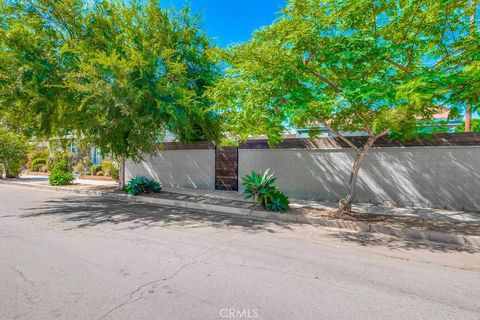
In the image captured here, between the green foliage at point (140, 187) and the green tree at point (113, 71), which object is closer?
the green tree at point (113, 71)

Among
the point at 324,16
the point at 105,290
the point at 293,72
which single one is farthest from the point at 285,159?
the point at 105,290

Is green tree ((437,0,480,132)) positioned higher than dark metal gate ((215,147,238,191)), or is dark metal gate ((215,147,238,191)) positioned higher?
green tree ((437,0,480,132))

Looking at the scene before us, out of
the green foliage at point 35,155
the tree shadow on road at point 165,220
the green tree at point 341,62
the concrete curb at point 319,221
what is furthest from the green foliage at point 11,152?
the green tree at point 341,62

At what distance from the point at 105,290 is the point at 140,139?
7.55 m

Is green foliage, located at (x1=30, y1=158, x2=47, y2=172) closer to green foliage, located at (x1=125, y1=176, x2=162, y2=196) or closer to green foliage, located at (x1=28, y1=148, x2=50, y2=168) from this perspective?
green foliage, located at (x1=28, y1=148, x2=50, y2=168)

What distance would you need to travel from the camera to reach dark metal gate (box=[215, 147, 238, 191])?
13.2m

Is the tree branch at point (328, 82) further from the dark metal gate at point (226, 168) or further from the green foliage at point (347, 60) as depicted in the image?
the dark metal gate at point (226, 168)

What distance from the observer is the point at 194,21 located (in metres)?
12.5

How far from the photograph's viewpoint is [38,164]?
24922mm

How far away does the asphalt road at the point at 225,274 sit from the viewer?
3.19 m

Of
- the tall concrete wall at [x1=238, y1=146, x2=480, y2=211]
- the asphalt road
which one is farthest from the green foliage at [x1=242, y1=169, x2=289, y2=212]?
the tall concrete wall at [x1=238, y1=146, x2=480, y2=211]

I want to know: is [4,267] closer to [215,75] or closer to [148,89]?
[148,89]

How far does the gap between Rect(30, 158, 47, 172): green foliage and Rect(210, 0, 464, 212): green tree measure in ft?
79.8

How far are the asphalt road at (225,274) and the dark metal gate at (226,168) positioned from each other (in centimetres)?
600
